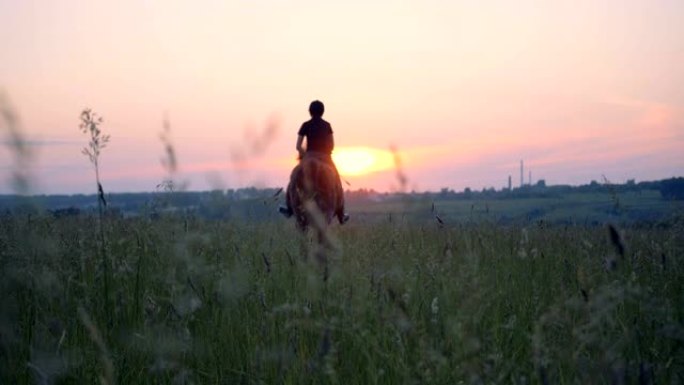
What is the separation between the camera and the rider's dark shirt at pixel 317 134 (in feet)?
34.6

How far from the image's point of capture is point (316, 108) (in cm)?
1078

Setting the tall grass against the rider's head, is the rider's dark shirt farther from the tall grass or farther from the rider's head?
the tall grass

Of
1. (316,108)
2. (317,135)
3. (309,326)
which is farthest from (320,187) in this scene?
(309,326)

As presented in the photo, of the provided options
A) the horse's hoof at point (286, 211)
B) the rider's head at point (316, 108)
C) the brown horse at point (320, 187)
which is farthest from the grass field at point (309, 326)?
the rider's head at point (316, 108)

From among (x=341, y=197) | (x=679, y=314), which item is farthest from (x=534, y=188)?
(x=679, y=314)

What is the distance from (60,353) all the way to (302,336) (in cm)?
128

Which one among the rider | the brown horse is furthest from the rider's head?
the brown horse

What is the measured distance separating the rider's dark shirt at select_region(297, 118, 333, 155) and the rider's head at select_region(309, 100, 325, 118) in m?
0.18

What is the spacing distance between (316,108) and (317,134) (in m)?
0.54

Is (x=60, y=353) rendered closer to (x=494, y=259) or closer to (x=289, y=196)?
(x=494, y=259)

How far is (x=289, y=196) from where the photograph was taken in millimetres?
10992

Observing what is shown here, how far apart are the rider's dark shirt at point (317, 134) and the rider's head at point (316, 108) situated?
182 mm

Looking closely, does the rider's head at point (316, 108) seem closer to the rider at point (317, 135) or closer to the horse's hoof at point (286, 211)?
the rider at point (317, 135)

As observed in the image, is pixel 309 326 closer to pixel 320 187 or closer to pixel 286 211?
pixel 320 187
